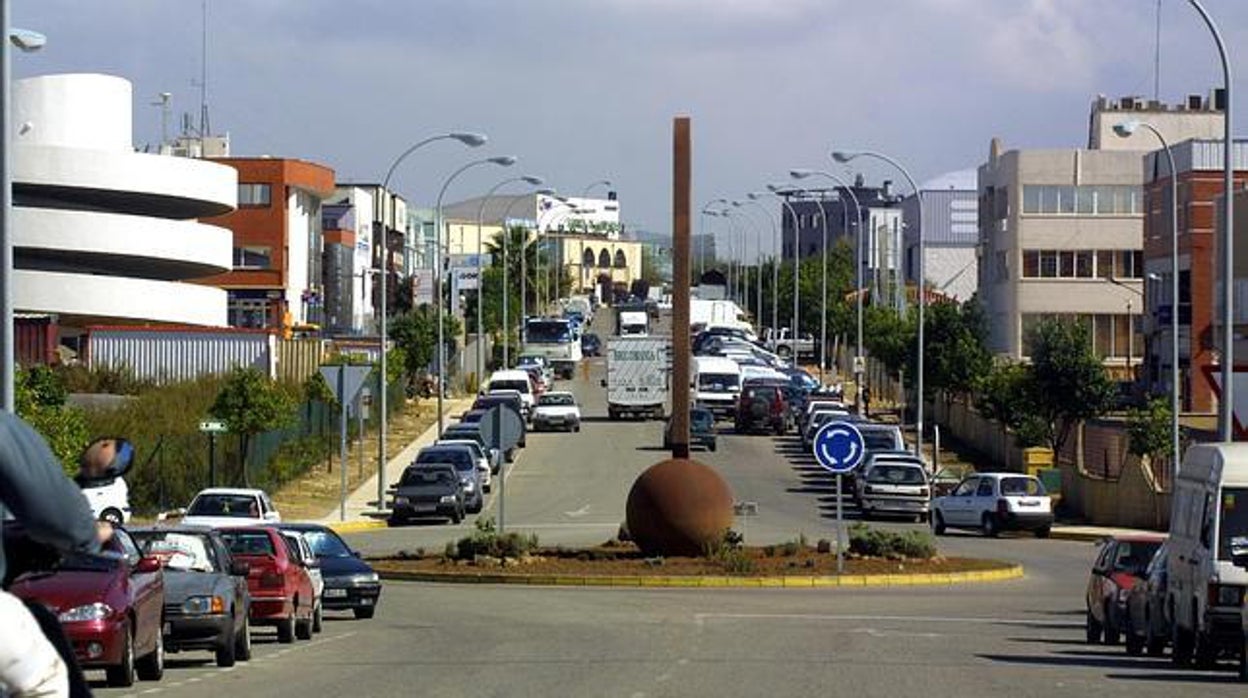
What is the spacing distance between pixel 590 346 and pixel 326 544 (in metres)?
114

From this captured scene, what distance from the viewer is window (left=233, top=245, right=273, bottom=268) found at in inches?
4107

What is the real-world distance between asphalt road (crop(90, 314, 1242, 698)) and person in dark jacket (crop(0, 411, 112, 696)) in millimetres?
12936

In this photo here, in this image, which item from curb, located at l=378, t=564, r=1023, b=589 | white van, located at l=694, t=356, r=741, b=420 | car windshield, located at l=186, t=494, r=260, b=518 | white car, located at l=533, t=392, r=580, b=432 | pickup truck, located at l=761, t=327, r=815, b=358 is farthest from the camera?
pickup truck, located at l=761, t=327, r=815, b=358

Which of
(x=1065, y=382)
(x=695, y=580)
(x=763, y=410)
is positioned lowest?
(x=695, y=580)

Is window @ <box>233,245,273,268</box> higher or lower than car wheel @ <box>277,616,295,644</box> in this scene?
higher

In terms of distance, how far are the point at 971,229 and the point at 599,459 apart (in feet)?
265

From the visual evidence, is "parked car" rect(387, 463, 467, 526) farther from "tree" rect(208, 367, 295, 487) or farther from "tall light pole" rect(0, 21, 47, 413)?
"tall light pole" rect(0, 21, 47, 413)

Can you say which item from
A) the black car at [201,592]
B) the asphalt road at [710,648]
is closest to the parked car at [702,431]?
the asphalt road at [710,648]

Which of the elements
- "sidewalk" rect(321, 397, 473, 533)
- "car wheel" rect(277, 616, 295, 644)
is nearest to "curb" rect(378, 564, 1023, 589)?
"car wheel" rect(277, 616, 295, 644)

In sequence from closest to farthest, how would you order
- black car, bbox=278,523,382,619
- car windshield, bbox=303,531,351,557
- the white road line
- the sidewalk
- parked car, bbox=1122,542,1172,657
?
parked car, bbox=1122,542,1172,657, the white road line, black car, bbox=278,523,382,619, car windshield, bbox=303,531,351,557, the sidewalk

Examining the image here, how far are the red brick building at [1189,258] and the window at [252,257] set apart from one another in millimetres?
40309

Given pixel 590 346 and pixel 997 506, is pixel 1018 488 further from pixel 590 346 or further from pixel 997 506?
pixel 590 346

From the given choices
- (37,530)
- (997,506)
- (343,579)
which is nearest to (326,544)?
(343,579)

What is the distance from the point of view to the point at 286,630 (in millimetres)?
25797
